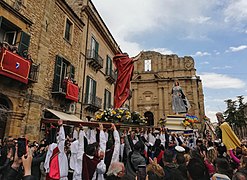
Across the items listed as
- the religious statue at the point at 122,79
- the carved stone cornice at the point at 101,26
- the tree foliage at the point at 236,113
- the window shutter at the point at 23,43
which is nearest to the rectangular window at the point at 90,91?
the carved stone cornice at the point at 101,26

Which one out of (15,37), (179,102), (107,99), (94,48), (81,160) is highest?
(94,48)

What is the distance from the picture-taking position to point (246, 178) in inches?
89.4

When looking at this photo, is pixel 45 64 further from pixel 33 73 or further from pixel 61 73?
pixel 61 73

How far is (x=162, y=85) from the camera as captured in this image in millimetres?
35656

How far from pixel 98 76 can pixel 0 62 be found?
451 inches

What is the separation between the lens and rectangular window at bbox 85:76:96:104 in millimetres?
16352

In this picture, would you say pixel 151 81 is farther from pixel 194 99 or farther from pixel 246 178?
pixel 246 178

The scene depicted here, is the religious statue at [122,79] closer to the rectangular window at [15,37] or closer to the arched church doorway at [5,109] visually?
the rectangular window at [15,37]

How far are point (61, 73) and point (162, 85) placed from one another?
83.0 feet

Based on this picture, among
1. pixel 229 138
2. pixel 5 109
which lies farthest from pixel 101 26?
pixel 229 138

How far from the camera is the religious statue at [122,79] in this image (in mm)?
7605

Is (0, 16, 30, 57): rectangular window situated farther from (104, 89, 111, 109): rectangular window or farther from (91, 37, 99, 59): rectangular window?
(104, 89, 111, 109): rectangular window

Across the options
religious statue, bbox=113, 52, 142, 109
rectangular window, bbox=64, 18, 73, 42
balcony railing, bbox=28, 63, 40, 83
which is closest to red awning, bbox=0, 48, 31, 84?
balcony railing, bbox=28, 63, 40, 83

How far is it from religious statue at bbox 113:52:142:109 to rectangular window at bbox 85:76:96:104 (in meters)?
8.68
